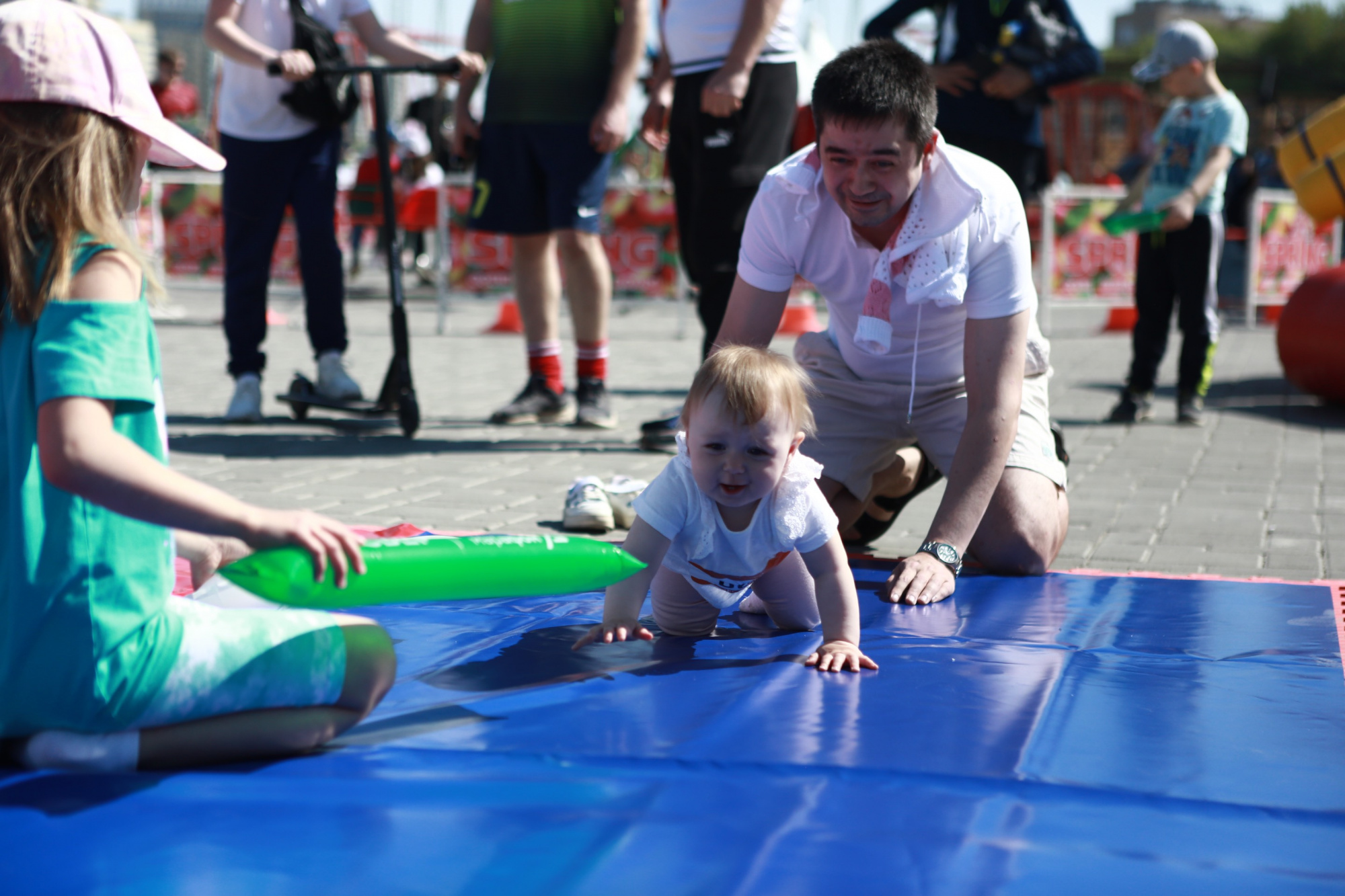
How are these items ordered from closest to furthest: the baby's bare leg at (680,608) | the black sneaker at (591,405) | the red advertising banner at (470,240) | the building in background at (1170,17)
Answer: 1. the baby's bare leg at (680,608)
2. the black sneaker at (591,405)
3. the red advertising banner at (470,240)
4. the building in background at (1170,17)

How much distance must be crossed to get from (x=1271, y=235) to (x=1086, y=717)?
11264mm

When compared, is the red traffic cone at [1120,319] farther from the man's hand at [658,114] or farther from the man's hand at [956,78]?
the man's hand at [658,114]

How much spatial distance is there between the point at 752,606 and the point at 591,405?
2.95m

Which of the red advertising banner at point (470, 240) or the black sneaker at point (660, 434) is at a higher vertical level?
the red advertising banner at point (470, 240)

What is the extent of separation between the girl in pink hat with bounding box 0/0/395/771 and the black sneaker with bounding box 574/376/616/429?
3858 millimetres

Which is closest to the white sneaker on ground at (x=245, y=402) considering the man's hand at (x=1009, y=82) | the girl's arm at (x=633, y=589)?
the man's hand at (x=1009, y=82)

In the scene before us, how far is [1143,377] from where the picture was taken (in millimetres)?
6441

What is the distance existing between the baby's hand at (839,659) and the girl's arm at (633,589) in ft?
1.06

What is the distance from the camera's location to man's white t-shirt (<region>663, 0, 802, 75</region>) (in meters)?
5.14

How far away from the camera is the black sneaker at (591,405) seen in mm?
5824

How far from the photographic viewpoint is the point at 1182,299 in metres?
6.35

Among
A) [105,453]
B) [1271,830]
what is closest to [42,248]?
[105,453]

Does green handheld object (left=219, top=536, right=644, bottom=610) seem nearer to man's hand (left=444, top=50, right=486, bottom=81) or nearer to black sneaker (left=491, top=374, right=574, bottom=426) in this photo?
man's hand (left=444, top=50, right=486, bottom=81)

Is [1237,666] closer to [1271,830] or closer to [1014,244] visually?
[1271,830]
